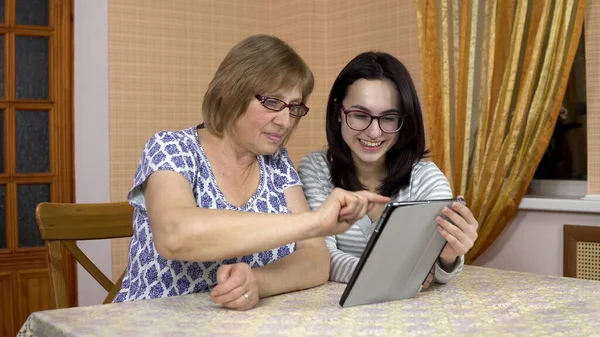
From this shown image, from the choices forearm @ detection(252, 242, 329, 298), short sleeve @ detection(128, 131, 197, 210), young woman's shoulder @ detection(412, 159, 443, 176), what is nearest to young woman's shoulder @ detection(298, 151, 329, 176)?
young woman's shoulder @ detection(412, 159, 443, 176)

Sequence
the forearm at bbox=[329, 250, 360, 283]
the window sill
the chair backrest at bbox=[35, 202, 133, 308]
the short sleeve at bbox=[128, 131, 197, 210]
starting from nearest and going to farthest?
the short sleeve at bbox=[128, 131, 197, 210]
the forearm at bbox=[329, 250, 360, 283]
the chair backrest at bbox=[35, 202, 133, 308]
the window sill

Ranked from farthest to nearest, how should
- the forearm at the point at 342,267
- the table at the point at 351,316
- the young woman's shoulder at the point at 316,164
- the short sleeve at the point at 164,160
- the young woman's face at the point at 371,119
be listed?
the young woman's shoulder at the point at 316,164, the young woman's face at the point at 371,119, the forearm at the point at 342,267, the short sleeve at the point at 164,160, the table at the point at 351,316

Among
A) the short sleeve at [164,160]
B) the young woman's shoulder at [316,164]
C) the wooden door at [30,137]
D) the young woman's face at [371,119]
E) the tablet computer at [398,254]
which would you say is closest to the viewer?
the tablet computer at [398,254]

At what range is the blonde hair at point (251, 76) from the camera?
1.75 metres

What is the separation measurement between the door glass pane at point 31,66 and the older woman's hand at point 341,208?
2.74 m

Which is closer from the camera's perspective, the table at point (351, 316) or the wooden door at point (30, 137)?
the table at point (351, 316)

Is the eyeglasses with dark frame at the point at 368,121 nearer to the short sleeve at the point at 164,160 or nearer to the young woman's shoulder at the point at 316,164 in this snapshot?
the young woman's shoulder at the point at 316,164

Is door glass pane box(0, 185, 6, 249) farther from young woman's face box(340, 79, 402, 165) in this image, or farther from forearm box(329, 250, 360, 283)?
forearm box(329, 250, 360, 283)

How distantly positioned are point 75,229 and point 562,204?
1961 millimetres

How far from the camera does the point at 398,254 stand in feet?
4.96

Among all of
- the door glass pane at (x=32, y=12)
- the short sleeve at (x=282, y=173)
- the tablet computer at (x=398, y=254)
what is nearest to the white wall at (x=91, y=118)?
the door glass pane at (x=32, y=12)

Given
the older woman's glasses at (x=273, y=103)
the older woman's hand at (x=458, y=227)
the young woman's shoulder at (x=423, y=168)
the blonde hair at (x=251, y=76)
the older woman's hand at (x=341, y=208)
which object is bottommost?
the older woman's hand at (x=458, y=227)

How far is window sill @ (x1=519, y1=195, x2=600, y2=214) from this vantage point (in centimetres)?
293

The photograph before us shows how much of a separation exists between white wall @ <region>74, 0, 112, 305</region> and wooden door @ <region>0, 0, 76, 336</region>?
46 millimetres
